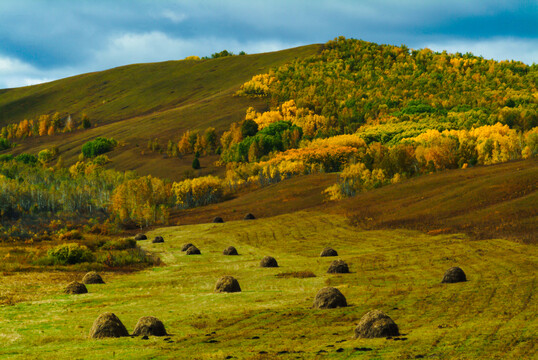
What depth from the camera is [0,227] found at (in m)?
103

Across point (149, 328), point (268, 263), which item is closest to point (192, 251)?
point (268, 263)

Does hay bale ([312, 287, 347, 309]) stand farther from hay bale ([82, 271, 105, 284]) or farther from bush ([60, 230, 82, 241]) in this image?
bush ([60, 230, 82, 241])

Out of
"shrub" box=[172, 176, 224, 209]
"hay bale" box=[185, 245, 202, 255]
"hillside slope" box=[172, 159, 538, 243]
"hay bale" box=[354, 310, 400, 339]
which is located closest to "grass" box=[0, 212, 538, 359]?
"hay bale" box=[354, 310, 400, 339]

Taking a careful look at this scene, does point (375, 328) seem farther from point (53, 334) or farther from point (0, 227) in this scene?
point (0, 227)

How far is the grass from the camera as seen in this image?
22.5 m

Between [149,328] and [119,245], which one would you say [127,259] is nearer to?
[119,245]

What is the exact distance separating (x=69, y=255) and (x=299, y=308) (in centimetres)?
3819

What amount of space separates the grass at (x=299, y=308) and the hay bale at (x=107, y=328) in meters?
0.60

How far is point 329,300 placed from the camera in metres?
31.7

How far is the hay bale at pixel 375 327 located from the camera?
23.7 meters

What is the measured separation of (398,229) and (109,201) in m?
99.5

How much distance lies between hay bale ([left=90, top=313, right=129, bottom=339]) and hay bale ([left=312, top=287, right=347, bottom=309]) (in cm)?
1135

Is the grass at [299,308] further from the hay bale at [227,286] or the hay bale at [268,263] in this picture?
the hay bale at [268,263]

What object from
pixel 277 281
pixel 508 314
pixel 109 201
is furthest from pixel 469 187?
pixel 109 201
